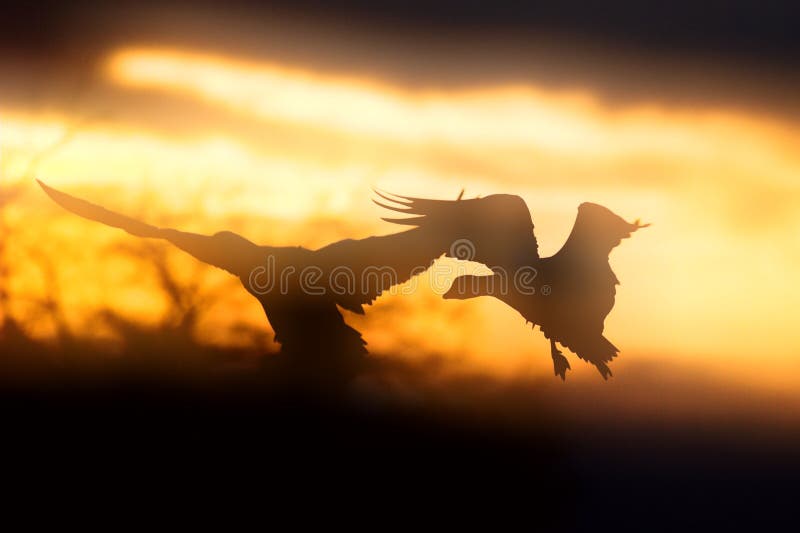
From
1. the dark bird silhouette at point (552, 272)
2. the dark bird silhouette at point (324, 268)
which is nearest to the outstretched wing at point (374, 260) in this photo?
the dark bird silhouette at point (324, 268)

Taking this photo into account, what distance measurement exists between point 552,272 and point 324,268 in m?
1.64

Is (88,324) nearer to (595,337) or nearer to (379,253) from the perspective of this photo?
(379,253)

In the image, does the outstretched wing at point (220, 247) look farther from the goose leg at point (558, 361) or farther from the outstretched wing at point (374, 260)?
the goose leg at point (558, 361)

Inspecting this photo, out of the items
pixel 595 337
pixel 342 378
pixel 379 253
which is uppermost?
pixel 379 253

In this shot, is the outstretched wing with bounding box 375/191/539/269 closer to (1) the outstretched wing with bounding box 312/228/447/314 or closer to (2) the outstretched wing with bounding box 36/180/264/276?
(1) the outstretched wing with bounding box 312/228/447/314

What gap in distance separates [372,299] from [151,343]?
7.20 ft

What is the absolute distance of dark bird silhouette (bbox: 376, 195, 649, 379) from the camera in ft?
18.9

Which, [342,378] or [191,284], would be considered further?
[191,284]

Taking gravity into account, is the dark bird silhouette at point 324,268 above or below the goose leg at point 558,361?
above

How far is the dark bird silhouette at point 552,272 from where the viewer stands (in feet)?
18.9

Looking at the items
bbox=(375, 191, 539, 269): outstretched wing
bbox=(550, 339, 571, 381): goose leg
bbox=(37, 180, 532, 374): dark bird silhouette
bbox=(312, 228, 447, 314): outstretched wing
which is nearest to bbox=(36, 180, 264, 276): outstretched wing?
bbox=(37, 180, 532, 374): dark bird silhouette

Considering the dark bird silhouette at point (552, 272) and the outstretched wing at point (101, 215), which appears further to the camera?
the dark bird silhouette at point (552, 272)

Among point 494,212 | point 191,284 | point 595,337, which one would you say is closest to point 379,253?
point 494,212

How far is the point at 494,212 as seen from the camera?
578 cm
